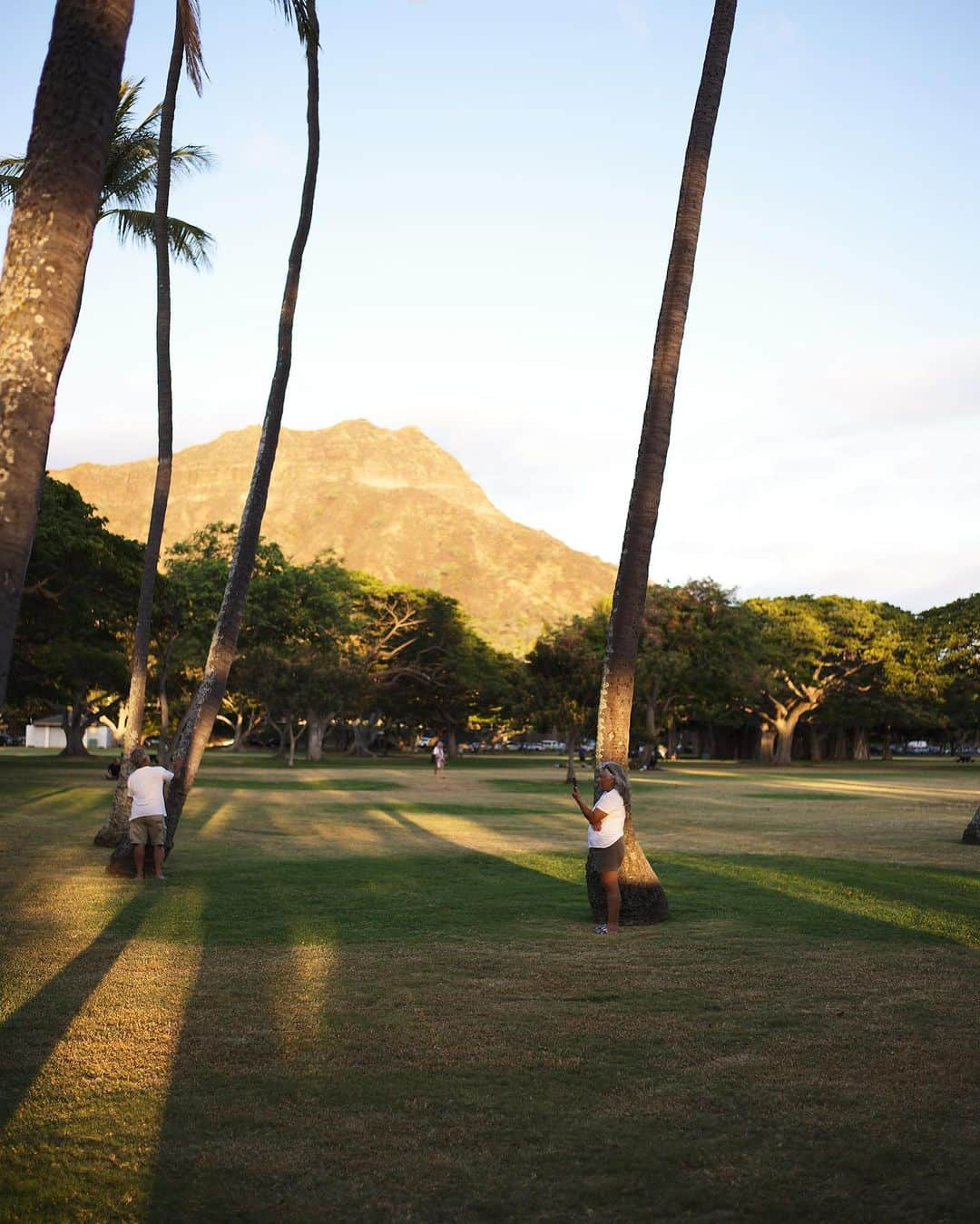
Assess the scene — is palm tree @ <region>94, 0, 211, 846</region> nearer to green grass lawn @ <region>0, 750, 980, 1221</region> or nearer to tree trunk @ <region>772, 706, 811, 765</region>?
green grass lawn @ <region>0, 750, 980, 1221</region>

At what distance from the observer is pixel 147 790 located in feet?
47.9

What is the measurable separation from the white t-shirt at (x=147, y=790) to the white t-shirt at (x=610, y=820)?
609 centimetres

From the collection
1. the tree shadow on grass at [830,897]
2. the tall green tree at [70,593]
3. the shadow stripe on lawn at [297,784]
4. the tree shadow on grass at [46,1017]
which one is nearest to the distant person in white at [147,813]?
the tree shadow on grass at [46,1017]

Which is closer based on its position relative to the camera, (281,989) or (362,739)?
(281,989)

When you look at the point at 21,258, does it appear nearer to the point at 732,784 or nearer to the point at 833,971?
the point at 833,971

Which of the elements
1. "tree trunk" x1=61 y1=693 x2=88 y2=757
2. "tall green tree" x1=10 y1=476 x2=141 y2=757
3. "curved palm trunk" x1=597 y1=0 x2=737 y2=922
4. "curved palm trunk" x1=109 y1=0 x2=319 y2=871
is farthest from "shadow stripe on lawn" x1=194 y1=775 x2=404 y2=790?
"curved palm trunk" x1=597 y1=0 x2=737 y2=922

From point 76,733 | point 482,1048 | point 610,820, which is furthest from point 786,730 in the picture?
point 482,1048

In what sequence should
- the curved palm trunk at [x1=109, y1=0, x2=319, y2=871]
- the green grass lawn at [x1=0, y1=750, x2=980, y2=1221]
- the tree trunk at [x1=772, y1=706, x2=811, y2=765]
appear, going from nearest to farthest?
the green grass lawn at [x1=0, y1=750, x2=980, y2=1221], the curved palm trunk at [x1=109, y1=0, x2=319, y2=871], the tree trunk at [x1=772, y1=706, x2=811, y2=765]

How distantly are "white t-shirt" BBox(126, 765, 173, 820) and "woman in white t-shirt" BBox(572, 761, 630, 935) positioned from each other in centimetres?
605

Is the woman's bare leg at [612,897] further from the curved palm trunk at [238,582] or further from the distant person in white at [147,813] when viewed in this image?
the curved palm trunk at [238,582]

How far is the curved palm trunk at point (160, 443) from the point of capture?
691 inches

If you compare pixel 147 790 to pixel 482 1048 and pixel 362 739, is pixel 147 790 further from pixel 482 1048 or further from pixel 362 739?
pixel 362 739

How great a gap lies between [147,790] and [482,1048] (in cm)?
886

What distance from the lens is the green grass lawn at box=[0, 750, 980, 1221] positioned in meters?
4.77
